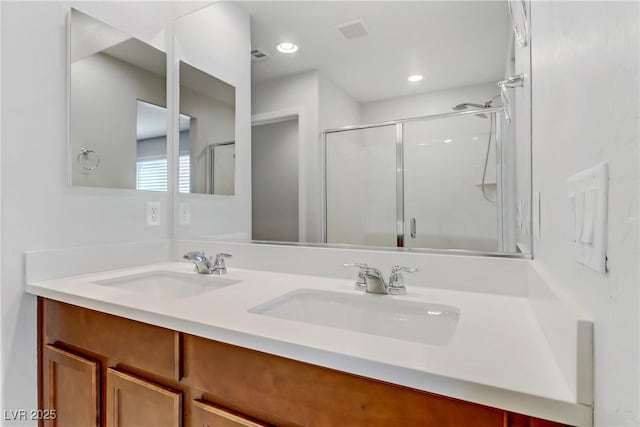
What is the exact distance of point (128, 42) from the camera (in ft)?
5.13

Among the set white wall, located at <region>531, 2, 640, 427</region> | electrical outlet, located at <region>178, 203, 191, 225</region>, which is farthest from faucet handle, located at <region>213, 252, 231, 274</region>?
white wall, located at <region>531, 2, 640, 427</region>

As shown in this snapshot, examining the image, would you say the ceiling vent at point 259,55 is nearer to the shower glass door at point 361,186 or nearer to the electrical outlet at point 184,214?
the shower glass door at point 361,186

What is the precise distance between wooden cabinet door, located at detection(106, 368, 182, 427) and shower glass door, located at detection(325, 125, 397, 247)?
28.8 inches

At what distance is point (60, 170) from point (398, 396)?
1.44m

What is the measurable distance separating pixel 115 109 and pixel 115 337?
1048 millimetres

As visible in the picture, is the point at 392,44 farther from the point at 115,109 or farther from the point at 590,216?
the point at 115,109

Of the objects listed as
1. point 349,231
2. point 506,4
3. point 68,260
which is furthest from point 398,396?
point 68,260

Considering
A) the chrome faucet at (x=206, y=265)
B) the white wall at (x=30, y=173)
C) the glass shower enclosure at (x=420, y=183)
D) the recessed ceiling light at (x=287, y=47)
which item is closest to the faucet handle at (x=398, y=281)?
the glass shower enclosure at (x=420, y=183)

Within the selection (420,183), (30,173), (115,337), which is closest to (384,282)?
(420,183)

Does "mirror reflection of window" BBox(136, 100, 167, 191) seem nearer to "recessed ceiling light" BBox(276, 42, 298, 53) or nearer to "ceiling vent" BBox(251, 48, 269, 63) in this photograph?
"ceiling vent" BBox(251, 48, 269, 63)

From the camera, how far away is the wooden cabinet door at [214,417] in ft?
2.41

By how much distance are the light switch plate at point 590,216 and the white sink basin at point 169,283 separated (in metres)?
1.12

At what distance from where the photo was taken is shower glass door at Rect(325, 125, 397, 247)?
121 cm

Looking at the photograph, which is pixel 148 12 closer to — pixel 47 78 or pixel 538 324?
pixel 47 78
